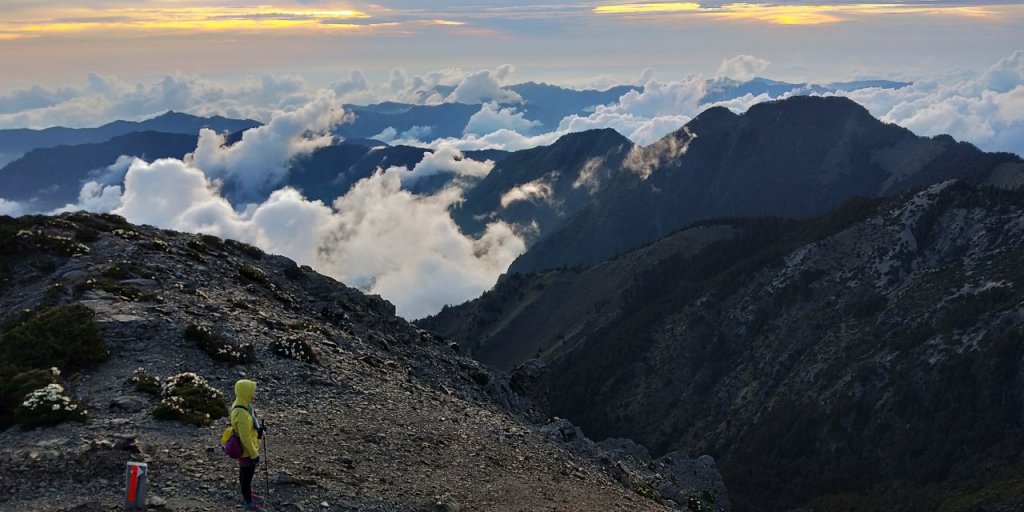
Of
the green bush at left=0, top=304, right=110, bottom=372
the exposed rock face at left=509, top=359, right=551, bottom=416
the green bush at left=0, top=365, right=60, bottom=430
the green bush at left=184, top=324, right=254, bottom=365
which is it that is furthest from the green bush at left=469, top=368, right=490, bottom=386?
the green bush at left=0, top=365, right=60, bottom=430

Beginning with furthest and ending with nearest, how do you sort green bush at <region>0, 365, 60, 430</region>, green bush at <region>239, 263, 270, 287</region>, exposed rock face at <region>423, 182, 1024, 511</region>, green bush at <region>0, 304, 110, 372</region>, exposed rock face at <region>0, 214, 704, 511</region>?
exposed rock face at <region>423, 182, 1024, 511</region>
green bush at <region>239, 263, 270, 287</region>
green bush at <region>0, 304, 110, 372</region>
green bush at <region>0, 365, 60, 430</region>
exposed rock face at <region>0, 214, 704, 511</region>

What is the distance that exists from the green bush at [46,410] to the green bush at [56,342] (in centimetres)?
447

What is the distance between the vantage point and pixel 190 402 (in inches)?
1014

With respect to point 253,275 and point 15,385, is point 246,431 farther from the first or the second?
point 253,275

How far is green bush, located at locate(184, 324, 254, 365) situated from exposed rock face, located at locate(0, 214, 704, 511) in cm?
13

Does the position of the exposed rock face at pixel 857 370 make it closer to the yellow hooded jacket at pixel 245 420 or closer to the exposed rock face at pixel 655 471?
the exposed rock face at pixel 655 471

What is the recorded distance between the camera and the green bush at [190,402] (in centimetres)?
2469

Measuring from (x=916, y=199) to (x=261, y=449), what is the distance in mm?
179364

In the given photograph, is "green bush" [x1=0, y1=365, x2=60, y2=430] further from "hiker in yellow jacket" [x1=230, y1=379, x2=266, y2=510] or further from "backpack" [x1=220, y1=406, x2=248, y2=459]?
"hiker in yellow jacket" [x1=230, y1=379, x2=266, y2=510]

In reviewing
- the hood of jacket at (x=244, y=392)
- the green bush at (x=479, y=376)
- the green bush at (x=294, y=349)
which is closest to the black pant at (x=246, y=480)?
the hood of jacket at (x=244, y=392)

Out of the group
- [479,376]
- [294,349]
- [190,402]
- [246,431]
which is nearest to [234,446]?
[246,431]

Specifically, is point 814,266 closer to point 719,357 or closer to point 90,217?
point 719,357

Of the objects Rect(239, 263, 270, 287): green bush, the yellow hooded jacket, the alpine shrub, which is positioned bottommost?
Rect(239, 263, 270, 287): green bush

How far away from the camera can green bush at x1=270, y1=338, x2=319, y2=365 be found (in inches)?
1341
